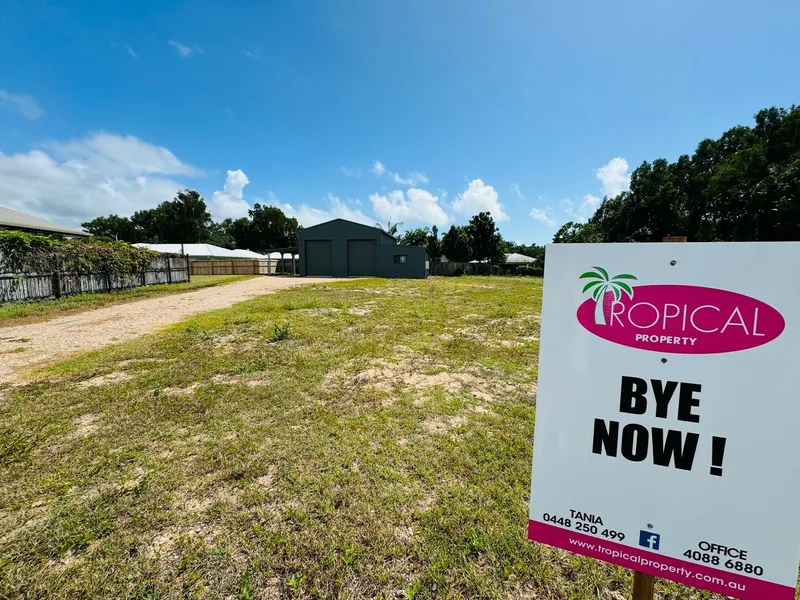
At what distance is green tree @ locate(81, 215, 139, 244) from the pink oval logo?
77.0 metres

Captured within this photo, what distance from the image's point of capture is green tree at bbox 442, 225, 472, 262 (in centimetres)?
3231

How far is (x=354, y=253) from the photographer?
26203 mm

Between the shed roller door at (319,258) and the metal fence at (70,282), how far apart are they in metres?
10.6

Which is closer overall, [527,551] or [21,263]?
[527,551]

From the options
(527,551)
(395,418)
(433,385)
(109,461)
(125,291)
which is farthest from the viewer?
(125,291)

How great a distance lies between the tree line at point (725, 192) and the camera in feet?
64.2

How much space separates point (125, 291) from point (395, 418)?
603 inches

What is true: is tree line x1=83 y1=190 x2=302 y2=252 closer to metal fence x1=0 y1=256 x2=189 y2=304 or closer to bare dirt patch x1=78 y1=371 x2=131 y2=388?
metal fence x1=0 y1=256 x2=189 y2=304

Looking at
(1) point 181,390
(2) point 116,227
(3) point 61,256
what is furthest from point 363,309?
(2) point 116,227

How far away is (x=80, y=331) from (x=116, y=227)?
75.0 m

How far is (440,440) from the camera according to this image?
2881 mm

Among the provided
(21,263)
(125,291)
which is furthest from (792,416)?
(125,291)


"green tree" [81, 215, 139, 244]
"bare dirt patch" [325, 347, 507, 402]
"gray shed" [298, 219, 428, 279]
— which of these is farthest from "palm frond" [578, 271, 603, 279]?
"green tree" [81, 215, 139, 244]

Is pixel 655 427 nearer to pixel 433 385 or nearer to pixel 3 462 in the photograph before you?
pixel 433 385
